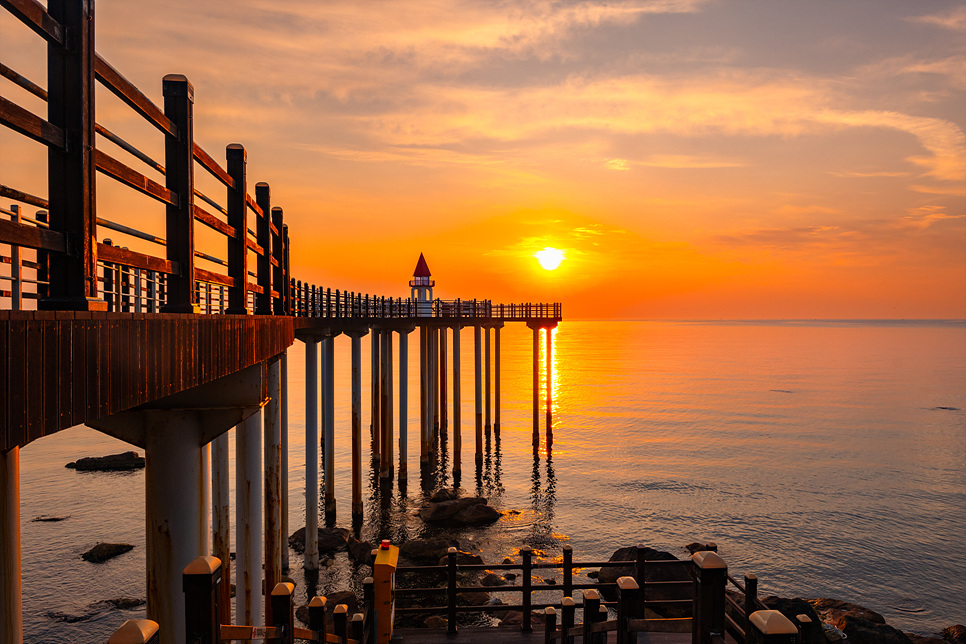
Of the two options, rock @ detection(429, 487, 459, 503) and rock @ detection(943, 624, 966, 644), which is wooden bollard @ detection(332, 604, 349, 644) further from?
rock @ detection(429, 487, 459, 503)

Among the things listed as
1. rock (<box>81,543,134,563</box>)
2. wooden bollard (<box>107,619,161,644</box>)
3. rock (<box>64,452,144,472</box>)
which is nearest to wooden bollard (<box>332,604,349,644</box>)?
wooden bollard (<box>107,619,161,644</box>)

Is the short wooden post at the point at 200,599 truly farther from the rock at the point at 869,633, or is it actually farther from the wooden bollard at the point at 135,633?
the rock at the point at 869,633

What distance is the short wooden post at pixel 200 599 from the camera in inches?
181

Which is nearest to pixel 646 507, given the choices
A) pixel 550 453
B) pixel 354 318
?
pixel 550 453

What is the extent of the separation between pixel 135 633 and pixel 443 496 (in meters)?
27.1

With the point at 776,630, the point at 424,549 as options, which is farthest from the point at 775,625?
the point at 424,549

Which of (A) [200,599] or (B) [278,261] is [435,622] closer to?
(B) [278,261]

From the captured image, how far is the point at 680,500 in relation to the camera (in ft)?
108

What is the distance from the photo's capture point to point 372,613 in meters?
9.85

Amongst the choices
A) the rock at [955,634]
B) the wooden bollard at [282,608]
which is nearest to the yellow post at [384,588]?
the wooden bollard at [282,608]

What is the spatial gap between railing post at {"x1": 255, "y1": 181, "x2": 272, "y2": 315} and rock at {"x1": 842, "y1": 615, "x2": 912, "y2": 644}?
50.6ft

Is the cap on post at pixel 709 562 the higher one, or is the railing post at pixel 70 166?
the railing post at pixel 70 166

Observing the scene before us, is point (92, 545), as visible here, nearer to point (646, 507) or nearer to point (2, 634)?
point (646, 507)

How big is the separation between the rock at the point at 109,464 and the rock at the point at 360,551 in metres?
26.3
